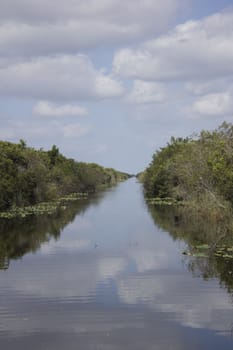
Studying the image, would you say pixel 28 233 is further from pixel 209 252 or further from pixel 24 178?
pixel 24 178

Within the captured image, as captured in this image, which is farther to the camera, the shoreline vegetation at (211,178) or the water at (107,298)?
the shoreline vegetation at (211,178)

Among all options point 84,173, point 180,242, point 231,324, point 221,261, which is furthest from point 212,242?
point 84,173

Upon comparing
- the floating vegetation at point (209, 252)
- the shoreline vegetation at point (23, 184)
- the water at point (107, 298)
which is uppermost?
the shoreline vegetation at point (23, 184)

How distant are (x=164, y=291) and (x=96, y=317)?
4.07 meters

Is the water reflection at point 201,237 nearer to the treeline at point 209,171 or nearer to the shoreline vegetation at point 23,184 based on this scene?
the treeline at point 209,171

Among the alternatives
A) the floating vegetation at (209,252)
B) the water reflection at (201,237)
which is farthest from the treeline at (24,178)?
the floating vegetation at (209,252)

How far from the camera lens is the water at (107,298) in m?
13.5

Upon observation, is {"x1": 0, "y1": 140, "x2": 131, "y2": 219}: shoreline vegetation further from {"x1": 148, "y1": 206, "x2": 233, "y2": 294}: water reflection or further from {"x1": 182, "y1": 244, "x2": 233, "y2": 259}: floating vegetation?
{"x1": 182, "y1": 244, "x2": 233, "y2": 259}: floating vegetation

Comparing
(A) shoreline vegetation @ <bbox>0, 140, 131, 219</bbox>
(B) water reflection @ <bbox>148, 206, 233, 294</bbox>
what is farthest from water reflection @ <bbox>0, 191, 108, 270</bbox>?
(B) water reflection @ <bbox>148, 206, 233, 294</bbox>

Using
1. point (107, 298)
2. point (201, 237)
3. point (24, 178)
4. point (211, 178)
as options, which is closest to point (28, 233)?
point (201, 237)

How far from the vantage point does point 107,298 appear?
58.5 feet

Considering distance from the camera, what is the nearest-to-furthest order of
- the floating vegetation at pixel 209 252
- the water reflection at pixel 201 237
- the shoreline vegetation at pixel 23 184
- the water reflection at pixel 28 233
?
the water reflection at pixel 201 237 < the floating vegetation at pixel 209 252 < the water reflection at pixel 28 233 < the shoreline vegetation at pixel 23 184

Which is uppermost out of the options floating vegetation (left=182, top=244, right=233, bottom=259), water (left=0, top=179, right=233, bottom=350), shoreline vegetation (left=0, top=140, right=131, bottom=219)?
shoreline vegetation (left=0, top=140, right=131, bottom=219)

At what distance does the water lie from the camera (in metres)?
13.5
